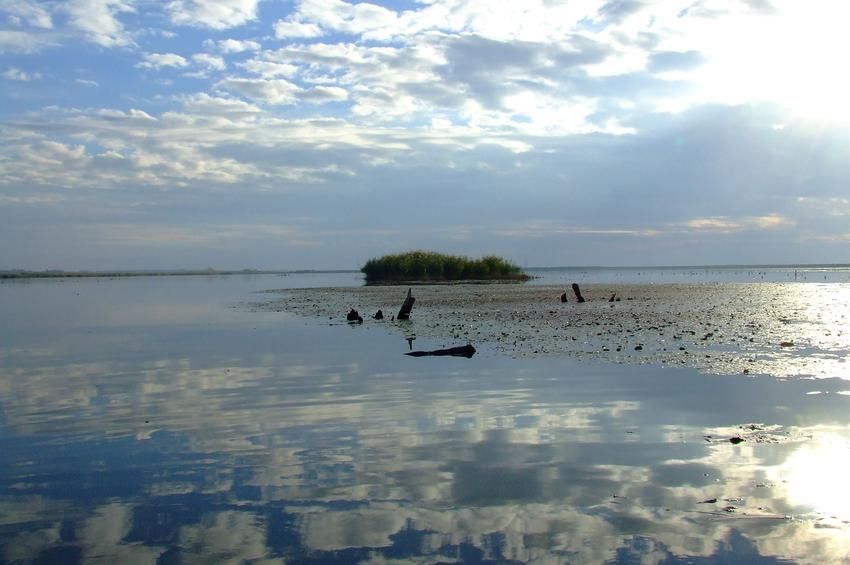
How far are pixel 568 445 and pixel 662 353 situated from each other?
35.6ft

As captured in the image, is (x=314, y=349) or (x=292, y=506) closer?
(x=292, y=506)

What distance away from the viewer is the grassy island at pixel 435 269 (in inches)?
3883

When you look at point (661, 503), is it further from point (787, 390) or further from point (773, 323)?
point (773, 323)

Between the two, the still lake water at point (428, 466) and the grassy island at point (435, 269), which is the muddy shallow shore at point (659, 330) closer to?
the still lake water at point (428, 466)

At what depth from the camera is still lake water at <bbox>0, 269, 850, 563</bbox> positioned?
7148 mm

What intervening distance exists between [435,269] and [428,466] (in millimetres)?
88960

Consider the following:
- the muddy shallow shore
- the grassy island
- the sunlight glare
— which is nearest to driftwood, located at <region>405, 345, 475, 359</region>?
the muddy shallow shore

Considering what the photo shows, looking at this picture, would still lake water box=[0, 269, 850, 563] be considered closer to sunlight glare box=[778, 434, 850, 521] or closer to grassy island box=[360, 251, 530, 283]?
sunlight glare box=[778, 434, 850, 521]

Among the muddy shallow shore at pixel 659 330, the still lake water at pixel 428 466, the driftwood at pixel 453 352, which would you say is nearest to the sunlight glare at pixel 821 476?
the still lake water at pixel 428 466

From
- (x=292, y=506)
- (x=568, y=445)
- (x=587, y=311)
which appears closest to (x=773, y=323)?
(x=587, y=311)

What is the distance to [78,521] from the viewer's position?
7.89 meters

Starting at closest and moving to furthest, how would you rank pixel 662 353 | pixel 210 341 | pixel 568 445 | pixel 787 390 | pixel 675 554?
pixel 675 554
pixel 568 445
pixel 787 390
pixel 662 353
pixel 210 341

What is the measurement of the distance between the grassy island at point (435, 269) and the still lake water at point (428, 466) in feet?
261

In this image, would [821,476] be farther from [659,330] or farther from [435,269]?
[435,269]
